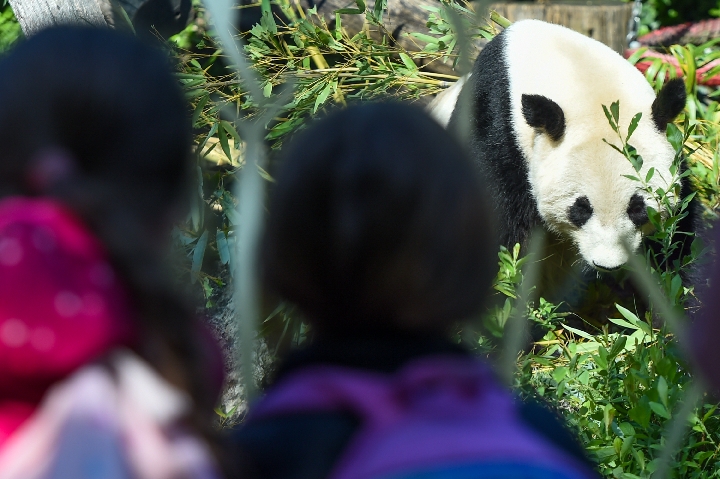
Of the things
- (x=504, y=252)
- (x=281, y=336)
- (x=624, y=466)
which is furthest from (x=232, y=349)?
(x=624, y=466)

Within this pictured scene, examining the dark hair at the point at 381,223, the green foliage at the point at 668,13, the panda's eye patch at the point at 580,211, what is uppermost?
the dark hair at the point at 381,223

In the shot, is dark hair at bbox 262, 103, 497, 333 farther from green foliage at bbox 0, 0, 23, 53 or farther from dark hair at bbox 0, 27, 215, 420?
green foliage at bbox 0, 0, 23, 53

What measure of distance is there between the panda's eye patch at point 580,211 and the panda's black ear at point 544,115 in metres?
0.24

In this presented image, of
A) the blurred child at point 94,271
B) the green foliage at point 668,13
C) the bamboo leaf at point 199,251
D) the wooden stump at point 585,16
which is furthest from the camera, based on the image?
the green foliage at point 668,13

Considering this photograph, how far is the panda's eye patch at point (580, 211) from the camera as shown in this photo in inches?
107

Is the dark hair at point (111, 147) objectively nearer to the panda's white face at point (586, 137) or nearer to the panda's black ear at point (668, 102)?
the panda's white face at point (586, 137)

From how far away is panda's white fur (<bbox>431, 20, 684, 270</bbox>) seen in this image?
2637 mm

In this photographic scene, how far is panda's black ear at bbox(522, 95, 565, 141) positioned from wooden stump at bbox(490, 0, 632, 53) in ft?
6.43

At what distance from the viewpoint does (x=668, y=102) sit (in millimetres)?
2557

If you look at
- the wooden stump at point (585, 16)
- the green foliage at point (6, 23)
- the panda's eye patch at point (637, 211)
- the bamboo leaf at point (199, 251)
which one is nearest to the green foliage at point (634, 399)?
the panda's eye patch at point (637, 211)

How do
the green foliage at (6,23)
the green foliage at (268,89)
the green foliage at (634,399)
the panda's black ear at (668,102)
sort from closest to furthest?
the green foliage at (634,399) → the green foliage at (268,89) → the panda's black ear at (668,102) → the green foliage at (6,23)

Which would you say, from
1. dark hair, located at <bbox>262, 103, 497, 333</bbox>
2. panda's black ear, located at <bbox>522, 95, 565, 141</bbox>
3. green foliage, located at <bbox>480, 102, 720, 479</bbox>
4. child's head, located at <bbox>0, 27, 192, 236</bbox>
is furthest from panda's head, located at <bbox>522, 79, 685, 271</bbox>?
child's head, located at <bbox>0, 27, 192, 236</bbox>

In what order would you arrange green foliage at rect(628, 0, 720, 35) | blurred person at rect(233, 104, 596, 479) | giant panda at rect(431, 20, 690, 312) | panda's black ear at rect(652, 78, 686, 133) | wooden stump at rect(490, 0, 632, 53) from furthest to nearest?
green foliage at rect(628, 0, 720, 35) → wooden stump at rect(490, 0, 632, 53) → giant panda at rect(431, 20, 690, 312) → panda's black ear at rect(652, 78, 686, 133) → blurred person at rect(233, 104, 596, 479)

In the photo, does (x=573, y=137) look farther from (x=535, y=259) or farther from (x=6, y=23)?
(x=6, y=23)
